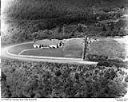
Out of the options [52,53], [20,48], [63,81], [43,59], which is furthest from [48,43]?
[63,81]

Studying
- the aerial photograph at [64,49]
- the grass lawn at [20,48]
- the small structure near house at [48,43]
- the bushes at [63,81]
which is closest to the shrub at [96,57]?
the aerial photograph at [64,49]

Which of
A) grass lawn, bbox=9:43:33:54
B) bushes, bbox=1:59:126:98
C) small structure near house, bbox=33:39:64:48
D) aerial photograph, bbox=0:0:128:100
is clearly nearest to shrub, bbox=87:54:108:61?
aerial photograph, bbox=0:0:128:100

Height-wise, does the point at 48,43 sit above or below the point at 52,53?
above

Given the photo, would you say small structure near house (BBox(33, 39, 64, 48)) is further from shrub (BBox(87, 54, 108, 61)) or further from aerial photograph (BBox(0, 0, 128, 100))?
shrub (BBox(87, 54, 108, 61))

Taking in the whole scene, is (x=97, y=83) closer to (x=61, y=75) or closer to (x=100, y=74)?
(x=100, y=74)

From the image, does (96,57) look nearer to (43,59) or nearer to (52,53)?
(52,53)

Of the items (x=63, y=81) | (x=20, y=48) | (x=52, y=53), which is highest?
(x=20, y=48)

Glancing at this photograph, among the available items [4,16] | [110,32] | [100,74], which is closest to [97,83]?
[100,74]

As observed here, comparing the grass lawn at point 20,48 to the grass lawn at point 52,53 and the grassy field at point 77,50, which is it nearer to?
the grassy field at point 77,50
